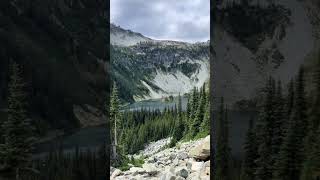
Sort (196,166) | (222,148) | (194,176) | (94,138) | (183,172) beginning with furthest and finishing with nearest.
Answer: (196,166), (183,172), (194,176), (94,138), (222,148)

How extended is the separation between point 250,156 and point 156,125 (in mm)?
54826

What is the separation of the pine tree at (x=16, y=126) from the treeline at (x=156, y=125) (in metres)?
15.8

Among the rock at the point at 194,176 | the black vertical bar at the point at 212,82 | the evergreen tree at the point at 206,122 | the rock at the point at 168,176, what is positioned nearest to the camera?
the black vertical bar at the point at 212,82

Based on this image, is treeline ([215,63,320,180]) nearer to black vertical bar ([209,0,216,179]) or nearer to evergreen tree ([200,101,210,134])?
black vertical bar ([209,0,216,179])

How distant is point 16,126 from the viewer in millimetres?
9906

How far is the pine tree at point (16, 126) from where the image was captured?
32.4 feet

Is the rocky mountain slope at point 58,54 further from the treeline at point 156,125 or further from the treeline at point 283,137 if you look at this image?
the treeline at point 156,125

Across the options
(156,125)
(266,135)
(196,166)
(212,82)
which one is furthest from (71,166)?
(156,125)

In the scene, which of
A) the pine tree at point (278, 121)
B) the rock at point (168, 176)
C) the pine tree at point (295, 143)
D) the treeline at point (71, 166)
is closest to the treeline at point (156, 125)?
the rock at point (168, 176)

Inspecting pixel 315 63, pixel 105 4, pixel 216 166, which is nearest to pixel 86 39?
pixel 105 4

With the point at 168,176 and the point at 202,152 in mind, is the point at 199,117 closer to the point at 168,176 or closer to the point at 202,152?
the point at 202,152

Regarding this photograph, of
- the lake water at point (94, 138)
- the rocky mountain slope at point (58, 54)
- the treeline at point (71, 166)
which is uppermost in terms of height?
the rocky mountain slope at point (58, 54)

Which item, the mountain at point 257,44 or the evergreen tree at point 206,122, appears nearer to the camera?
the mountain at point 257,44

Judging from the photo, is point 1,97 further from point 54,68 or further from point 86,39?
point 86,39
